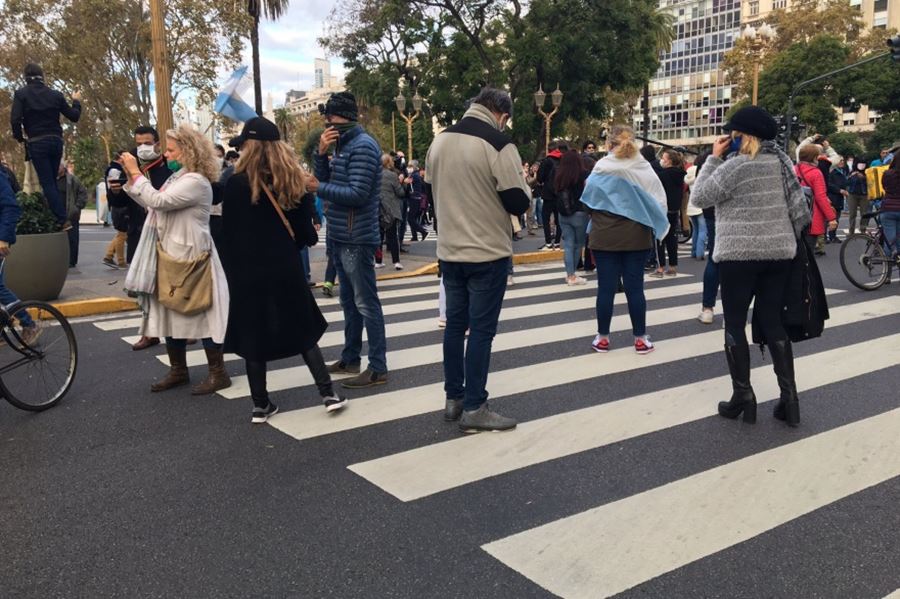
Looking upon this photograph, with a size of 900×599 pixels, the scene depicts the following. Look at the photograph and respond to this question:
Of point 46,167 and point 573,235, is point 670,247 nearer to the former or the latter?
point 573,235

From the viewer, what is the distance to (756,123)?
422 centimetres

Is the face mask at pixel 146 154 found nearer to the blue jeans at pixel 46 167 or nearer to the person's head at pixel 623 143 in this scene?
the person's head at pixel 623 143

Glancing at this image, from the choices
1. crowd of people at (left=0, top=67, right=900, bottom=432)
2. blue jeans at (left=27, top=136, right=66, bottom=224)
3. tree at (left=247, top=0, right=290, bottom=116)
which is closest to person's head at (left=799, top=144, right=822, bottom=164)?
crowd of people at (left=0, top=67, right=900, bottom=432)

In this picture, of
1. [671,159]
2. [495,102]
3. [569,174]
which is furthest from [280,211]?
[671,159]

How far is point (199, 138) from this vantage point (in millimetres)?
4969

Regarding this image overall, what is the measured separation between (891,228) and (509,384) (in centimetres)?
667

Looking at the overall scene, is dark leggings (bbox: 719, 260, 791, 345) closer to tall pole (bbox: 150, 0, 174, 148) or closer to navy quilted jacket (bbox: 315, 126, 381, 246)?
navy quilted jacket (bbox: 315, 126, 381, 246)

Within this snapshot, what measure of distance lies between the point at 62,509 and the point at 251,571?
1.17 m

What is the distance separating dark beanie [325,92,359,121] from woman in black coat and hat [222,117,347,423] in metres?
0.66

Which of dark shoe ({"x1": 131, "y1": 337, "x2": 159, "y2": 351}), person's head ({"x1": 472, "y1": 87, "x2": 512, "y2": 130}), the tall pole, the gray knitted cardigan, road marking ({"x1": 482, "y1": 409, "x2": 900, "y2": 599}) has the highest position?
the tall pole

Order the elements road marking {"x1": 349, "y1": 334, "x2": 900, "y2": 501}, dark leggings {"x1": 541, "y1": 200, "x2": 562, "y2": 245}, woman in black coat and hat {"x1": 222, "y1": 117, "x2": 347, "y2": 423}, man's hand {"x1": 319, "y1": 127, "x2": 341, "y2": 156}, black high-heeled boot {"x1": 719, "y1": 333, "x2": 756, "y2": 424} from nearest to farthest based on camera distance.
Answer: road marking {"x1": 349, "y1": 334, "x2": 900, "y2": 501} < woman in black coat and hat {"x1": 222, "y1": 117, "x2": 347, "y2": 423} < black high-heeled boot {"x1": 719, "y1": 333, "x2": 756, "y2": 424} < man's hand {"x1": 319, "y1": 127, "x2": 341, "y2": 156} < dark leggings {"x1": 541, "y1": 200, "x2": 562, "y2": 245}

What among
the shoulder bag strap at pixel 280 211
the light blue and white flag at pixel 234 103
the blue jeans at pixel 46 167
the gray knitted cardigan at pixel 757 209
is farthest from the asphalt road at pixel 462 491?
the blue jeans at pixel 46 167

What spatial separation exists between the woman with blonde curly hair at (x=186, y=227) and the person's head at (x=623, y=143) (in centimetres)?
342

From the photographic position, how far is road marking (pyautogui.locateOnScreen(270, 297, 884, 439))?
15.0 feet
